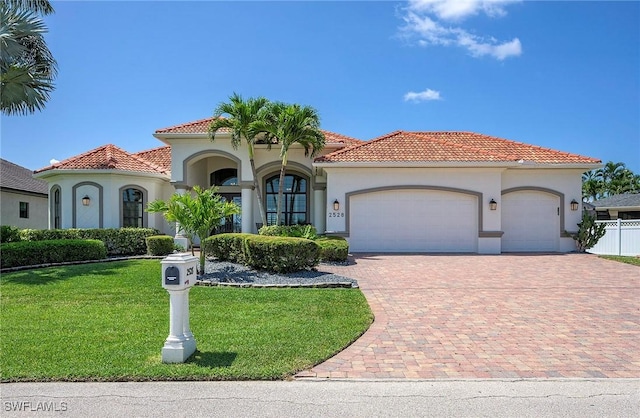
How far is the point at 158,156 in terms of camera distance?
838 inches

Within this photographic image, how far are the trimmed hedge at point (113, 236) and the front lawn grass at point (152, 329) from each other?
18.7ft

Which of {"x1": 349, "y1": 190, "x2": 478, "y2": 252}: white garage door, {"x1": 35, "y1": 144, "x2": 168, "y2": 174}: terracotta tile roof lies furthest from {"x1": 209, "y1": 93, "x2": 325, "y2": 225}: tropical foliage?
{"x1": 35, "y1": 144, "x2": 168, "y2": 174}: terracotta tile roof

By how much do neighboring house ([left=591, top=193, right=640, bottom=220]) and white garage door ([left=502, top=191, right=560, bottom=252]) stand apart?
743 inches

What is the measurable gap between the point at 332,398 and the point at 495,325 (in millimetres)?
3691

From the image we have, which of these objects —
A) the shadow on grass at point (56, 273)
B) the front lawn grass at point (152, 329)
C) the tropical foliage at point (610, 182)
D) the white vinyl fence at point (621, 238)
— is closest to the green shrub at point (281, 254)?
the front lawn grass at point (152, 329)

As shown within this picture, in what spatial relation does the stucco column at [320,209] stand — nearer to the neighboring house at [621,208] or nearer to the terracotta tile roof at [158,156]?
the terracotta tile roof at [158,156]

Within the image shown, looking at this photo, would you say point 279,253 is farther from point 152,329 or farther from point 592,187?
point 592,187

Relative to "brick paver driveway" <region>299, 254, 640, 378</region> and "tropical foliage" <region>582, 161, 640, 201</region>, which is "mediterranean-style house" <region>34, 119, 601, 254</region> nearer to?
"brick paver driveway" <region>299, 254, 640, 378</region>

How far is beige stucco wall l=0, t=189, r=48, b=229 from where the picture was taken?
2306 centimetres

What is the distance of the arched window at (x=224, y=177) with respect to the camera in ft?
66.7

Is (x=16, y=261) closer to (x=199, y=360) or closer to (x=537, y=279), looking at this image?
(x=199, y=360)

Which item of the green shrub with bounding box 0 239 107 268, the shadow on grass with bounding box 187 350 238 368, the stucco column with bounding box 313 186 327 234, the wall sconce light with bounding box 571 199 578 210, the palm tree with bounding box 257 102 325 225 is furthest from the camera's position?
the stucco column with bounding box 313 186 327 234

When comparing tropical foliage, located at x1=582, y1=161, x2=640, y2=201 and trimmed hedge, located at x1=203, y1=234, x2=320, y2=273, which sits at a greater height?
tropical foliage, located at x1=582, y1=161, x2=640, y2=201

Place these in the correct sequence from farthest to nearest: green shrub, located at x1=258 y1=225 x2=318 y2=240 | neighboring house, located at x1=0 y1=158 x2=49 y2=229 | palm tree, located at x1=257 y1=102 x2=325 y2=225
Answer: neighboring house, located at x1=0 y1=158 x2=49 y2=229 → palm tree, located at x1=257 y1=102 x2=325 y2=225 → green shrub, located at x1=258 y1=225 x2=318 y2=240
